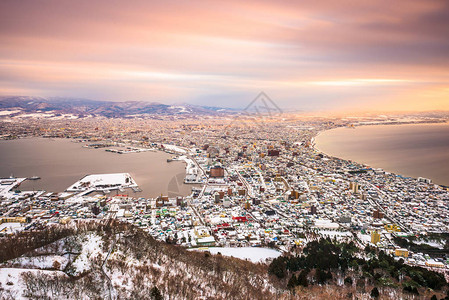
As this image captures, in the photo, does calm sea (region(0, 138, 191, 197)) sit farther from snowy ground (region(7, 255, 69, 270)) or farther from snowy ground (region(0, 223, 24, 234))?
snowy ground (region(7, 255, 69, 270))

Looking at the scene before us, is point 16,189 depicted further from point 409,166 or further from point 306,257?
point 409,166

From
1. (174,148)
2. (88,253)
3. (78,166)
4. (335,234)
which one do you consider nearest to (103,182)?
(78,166)

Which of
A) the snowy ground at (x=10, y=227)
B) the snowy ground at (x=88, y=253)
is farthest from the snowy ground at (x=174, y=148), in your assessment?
the snowy ground at (x=88, y=253)

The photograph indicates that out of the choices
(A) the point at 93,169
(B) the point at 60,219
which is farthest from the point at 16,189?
(B) the point at 60,219

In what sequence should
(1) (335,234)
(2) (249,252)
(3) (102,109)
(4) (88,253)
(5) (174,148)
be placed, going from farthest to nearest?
(3) (102,109) → (5) (174,148) → (1) (335,234) → (2) (249,252) → (4) (88,253)

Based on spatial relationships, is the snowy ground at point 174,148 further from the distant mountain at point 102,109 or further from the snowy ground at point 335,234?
the distant mountain at point 102,109

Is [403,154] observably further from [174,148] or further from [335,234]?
[174,148]
